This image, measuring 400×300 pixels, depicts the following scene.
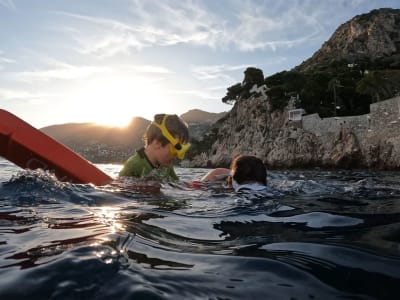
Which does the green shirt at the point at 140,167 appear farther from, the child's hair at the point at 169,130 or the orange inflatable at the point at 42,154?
the orange inflatable at the point at 42,154

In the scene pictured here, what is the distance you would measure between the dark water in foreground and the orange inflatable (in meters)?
1.58

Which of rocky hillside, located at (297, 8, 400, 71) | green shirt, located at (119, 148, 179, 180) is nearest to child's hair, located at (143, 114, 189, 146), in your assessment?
green shirt, located at (119, 148, 179, 180)

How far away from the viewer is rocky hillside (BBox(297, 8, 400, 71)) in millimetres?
85688

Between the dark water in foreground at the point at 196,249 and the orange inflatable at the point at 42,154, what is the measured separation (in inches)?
62.4

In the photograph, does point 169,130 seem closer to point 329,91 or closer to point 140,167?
point 140,167

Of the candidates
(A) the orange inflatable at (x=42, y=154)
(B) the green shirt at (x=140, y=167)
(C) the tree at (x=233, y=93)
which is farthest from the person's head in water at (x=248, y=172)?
(C) the tree at (x=233, y=93)

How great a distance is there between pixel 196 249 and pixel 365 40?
329ft

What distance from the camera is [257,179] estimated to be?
5.22 meters

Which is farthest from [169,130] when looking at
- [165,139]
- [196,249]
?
[196,249]

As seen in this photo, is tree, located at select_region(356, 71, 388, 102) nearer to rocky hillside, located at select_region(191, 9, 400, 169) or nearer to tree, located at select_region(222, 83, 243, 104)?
rocky hillside, located at select_region(191, 9, 400, 169)

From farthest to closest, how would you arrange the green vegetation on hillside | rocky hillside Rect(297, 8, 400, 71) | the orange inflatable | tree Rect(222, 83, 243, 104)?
rocky hillside Rect(297, 8, 400, 71)
tree Rect(222, 83, 243, 104)
the green vegetation on hillside
the orange inflatable

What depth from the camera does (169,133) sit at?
5.58 meters

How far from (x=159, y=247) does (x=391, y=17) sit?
10895cm

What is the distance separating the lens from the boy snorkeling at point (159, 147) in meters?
5.57
